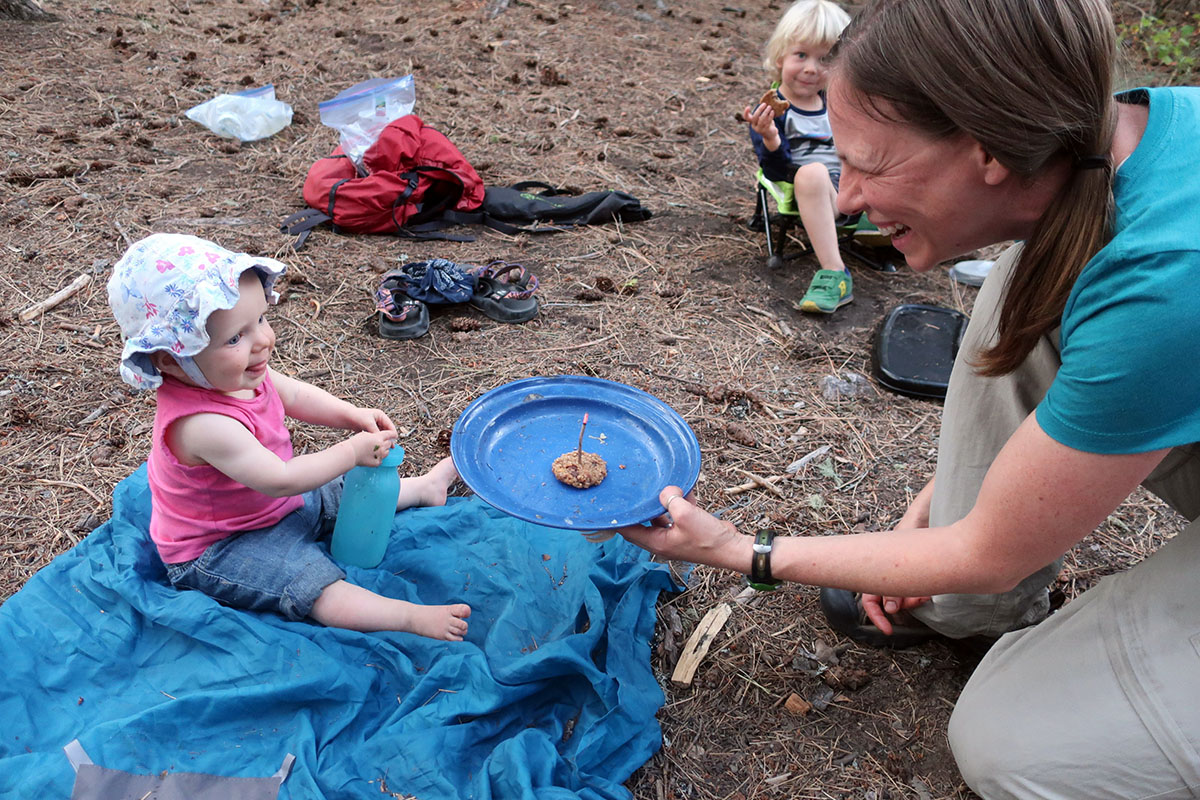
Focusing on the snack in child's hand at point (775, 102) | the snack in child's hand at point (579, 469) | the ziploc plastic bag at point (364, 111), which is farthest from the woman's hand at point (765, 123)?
the snack in child's hand at point (579, 469)

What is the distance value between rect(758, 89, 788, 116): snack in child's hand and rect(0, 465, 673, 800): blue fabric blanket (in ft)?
9.42

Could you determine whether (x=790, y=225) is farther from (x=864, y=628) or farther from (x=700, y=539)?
(x=700, y=539)

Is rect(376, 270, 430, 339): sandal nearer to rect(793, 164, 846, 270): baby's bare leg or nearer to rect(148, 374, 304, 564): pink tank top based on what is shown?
rect(148, 374, 304, 564): pink tank top

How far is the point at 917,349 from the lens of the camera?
→ 385cm

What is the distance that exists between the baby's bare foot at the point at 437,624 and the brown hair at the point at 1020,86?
169 cm

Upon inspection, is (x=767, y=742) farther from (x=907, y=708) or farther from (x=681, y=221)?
(x=681, y=221)

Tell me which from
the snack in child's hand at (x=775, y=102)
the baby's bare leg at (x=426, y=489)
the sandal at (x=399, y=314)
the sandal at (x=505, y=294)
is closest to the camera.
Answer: the baby's bare leg at (x=426, y=489)

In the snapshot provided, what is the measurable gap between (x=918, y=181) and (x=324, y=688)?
187 centimetres

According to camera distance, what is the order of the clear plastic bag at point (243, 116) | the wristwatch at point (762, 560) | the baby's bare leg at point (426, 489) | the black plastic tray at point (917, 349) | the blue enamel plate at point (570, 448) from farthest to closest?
the clear plastic bag at point (243, 116) < the black plastic tray at point (917, 349) < the baby's bare leg at point (426, 489) < the blue enamel plate at point (570, 448) < the wristwatch at point (762, 560)

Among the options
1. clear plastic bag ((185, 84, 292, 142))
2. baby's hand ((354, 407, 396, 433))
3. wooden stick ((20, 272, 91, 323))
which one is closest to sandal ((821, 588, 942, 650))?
baby's hand ((354, 407, 396, 433))

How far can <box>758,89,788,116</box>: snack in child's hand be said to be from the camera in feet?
14.1

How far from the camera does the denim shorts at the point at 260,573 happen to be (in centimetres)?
231

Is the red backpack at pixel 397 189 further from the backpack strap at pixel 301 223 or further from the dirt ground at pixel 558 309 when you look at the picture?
the dirt ground at pixel 558 309

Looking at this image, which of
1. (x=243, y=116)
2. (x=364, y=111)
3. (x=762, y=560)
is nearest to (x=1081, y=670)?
(x=762, y=560)
